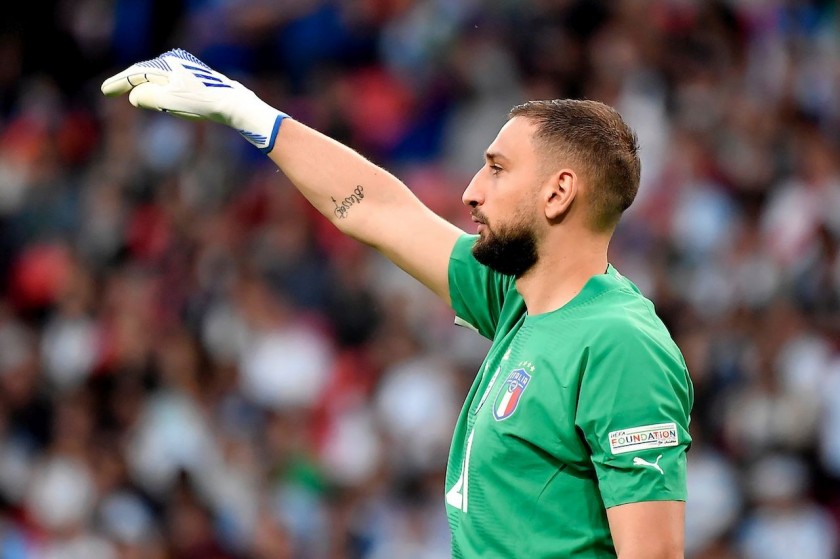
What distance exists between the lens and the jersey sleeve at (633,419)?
2.91 metres

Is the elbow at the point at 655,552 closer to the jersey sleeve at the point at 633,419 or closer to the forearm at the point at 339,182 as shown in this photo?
the jersey sleeve at the point at 633,419

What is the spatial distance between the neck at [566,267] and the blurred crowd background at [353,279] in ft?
14.5

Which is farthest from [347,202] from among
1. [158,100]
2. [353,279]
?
[353,279]

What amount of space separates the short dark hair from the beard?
0.16m

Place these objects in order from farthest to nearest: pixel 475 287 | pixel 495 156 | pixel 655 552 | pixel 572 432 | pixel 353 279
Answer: pixel 353 279 < pixel 475 287 < pixel 495 156 < pixel 572 432 < pixel 655 552

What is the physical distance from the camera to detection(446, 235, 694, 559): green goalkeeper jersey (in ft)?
9.60

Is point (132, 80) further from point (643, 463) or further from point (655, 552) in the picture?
point (655, 552)

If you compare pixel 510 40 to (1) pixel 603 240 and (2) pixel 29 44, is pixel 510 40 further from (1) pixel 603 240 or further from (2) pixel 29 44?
(1) pixel 603 240

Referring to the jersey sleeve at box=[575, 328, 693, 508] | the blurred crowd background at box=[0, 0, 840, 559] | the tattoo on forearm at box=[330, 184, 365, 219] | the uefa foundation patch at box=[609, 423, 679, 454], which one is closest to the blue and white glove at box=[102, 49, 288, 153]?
the tattoo on forearm at box=[330, 184, 365, 219]

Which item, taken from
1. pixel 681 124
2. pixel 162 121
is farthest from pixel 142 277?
pixel 681 124

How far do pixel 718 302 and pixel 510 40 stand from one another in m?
3.27

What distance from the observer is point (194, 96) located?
382 centimetres

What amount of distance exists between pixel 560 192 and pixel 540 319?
307mm

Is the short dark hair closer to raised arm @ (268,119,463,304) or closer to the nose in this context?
the nose
